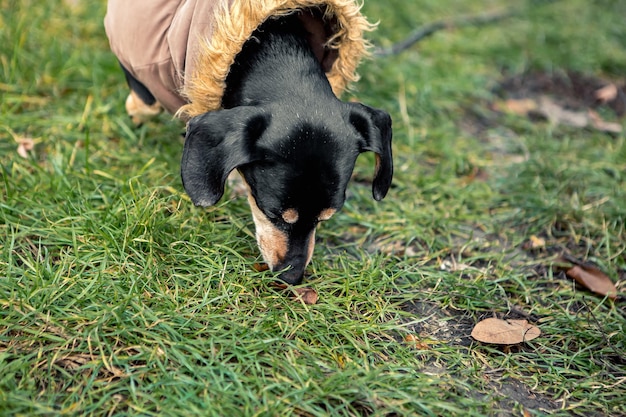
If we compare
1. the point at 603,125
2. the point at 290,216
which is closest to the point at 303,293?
the point at 290,216

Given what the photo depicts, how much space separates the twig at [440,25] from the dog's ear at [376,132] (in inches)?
66.3

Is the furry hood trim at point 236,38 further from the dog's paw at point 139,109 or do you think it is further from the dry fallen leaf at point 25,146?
the dry fallen leaf at point 25,146

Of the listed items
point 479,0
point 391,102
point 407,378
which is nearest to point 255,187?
point 407,378

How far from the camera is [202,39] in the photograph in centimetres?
257

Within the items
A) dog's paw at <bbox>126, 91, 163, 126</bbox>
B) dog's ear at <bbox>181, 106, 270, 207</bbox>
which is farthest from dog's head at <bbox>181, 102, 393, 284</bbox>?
dog's paw at <bbox>126, 91, 163, 126</bbox>

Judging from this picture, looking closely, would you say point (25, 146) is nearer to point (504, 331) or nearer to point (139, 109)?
point (139, 109)

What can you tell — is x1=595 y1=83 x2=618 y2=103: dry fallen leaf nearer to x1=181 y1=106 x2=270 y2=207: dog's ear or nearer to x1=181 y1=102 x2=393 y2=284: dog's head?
x1=181 y1=102 x2=393 y2=284: dog's head

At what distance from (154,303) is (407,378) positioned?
97cm

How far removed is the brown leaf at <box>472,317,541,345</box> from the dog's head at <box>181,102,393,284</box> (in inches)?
30.5

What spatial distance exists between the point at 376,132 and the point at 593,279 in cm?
130

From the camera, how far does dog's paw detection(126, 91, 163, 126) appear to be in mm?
3299

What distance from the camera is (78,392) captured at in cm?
200

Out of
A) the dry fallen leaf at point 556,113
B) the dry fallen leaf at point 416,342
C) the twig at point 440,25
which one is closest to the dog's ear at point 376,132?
the dry fallen leaf at point 416,342

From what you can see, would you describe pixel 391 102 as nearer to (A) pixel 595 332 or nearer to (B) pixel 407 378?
(A) pixel 595 332
